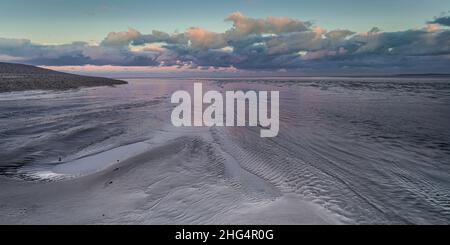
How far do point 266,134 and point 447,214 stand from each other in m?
7.50

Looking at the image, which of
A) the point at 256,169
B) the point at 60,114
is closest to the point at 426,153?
the point at 256,169

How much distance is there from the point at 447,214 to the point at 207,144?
7201mm

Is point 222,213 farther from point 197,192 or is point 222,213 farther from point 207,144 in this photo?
point 207,144

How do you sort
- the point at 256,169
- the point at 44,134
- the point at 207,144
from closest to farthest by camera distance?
the point at 256,169 < the point at 207,144 < the point at 44,134

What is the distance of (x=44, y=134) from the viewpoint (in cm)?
1188

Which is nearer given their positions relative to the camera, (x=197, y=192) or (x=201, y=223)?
(x=201, y=223)

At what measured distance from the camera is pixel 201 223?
4988 millimetres

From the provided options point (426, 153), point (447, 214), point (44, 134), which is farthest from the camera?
point (44, 134)

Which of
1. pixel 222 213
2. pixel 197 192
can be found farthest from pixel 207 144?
pixel 222 213

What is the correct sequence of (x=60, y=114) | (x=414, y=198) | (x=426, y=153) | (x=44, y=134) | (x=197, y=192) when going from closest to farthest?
(x=414, y=198)
(x=197, y=192)
(x=426, y=153)
(x=44, y=134)
(x=60, y=114)
